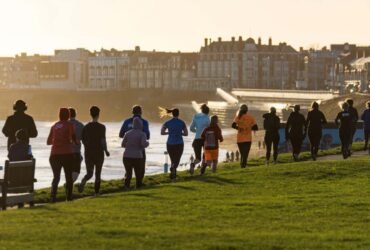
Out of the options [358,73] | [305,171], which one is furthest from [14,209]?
[358,73]

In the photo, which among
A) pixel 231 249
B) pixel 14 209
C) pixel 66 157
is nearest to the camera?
pixel 231 249

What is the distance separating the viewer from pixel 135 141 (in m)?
23.9

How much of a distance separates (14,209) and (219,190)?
4.06 meters

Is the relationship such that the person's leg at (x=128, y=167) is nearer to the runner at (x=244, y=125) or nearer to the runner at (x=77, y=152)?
the runner at (x=77, y=152)

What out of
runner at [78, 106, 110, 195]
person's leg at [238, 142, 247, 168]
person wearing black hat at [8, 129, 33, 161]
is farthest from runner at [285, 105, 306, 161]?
person wearing black hat at [8, 129, 33, 161]

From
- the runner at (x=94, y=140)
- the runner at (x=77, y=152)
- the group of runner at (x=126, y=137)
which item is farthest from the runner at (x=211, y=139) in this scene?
the runner at (x=94, y=140)

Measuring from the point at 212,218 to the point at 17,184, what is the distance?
3.97 meters

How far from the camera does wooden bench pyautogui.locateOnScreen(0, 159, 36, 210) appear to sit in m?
20.1

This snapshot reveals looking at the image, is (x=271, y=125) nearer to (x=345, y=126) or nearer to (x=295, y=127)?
(x=295, y=127)

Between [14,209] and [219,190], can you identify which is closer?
[14,209]

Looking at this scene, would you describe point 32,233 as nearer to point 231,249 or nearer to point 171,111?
point 231,249

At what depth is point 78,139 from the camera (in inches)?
947

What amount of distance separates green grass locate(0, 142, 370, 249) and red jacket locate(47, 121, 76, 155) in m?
1.02

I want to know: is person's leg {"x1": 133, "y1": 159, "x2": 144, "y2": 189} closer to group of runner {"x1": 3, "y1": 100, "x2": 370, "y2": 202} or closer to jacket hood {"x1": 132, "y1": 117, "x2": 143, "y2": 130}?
group of runner {"x1": 3, "y1": 100, "x2": 370, "y2": 202}
